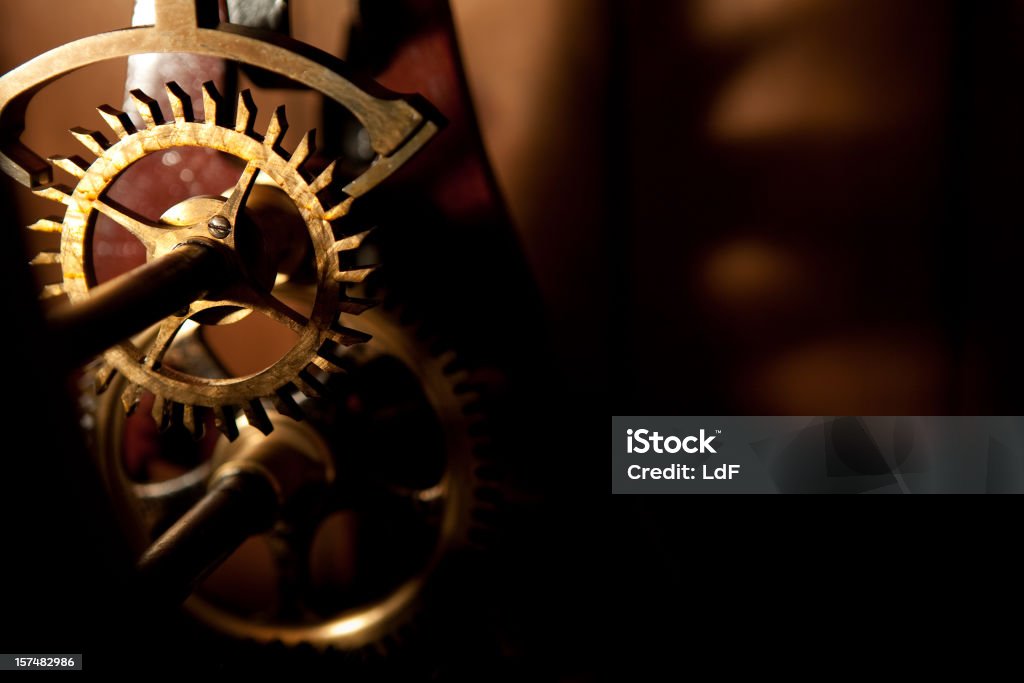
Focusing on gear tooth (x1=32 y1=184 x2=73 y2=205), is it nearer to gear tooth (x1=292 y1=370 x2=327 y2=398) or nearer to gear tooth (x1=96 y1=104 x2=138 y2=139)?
gear tooth (x1=96 y1=104 x2=138 y2=139)

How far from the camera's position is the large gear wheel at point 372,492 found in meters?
0.59

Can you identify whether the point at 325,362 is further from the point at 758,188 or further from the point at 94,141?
the point at 758,188

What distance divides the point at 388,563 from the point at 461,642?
0.10m

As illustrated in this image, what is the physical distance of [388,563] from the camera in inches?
27.3

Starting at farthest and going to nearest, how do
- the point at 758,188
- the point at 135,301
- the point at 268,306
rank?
the point at 758,188 < the point at 268,306 < the point at 135,301

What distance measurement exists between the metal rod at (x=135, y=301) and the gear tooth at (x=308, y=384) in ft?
0.26

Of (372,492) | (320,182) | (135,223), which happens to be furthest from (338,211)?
(372,492)

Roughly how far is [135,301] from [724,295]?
453 mm

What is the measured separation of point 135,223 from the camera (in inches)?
18.6

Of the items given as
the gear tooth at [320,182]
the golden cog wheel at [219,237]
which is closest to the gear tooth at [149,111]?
the golden cog wheel at [219,237]

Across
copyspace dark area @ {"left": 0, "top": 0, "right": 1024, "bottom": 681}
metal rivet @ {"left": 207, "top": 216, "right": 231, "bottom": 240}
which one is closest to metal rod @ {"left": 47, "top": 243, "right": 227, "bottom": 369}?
metal rivet @ {"left": 207, "top": 216, "right": 231, "bottom": 240}

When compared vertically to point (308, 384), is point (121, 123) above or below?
above

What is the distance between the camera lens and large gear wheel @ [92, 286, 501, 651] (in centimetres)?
59

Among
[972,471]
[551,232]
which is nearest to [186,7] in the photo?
[551,232]
